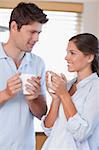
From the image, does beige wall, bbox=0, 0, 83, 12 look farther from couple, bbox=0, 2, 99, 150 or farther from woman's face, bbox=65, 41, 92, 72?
woman's face, bbox=65, 41, 92, 72

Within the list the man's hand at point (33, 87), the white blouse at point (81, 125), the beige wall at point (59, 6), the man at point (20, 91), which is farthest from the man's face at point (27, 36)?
the beige wall at point (59, 6)

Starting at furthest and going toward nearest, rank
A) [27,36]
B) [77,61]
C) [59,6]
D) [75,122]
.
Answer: [59,6]
[27,36]
[77,61]
[75,122]

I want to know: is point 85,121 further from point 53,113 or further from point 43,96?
point 43,96

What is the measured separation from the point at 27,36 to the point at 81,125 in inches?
16.8

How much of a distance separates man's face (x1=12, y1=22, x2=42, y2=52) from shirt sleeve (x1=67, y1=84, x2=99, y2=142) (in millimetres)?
347

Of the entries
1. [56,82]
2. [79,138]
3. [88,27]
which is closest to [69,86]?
→ [56,82]

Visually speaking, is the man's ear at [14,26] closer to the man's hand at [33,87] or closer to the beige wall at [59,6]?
the man's hand at [33,87]

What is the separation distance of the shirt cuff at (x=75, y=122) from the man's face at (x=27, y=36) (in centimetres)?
35

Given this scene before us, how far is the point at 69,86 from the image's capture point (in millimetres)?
1200

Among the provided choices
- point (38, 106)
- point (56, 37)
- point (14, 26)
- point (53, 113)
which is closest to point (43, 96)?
point (38, 106)

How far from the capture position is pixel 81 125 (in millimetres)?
1021

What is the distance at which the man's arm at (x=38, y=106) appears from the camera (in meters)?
1.22

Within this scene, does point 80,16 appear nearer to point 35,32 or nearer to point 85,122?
point 35,32

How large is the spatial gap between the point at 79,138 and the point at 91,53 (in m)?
0.31
